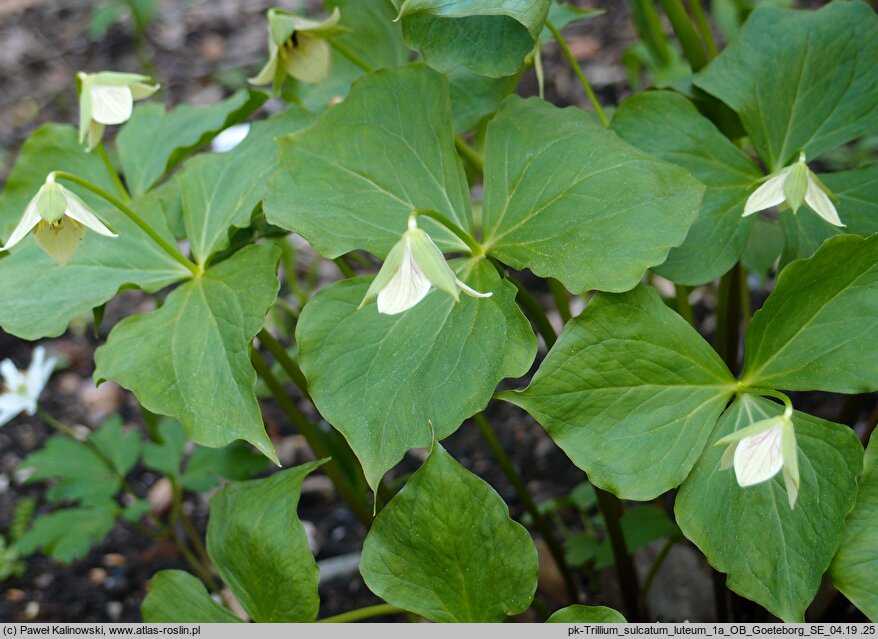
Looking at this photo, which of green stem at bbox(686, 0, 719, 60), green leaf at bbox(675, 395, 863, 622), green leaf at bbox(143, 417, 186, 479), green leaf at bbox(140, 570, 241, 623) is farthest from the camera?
green leaf at bbox(143, 417, 186, 479)

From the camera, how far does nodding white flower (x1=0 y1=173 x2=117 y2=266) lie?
1.04m

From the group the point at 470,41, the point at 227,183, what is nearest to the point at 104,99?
the point at 227,183

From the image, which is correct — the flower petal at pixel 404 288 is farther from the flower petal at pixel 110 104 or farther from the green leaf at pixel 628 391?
the flower petal at pixel 110 104

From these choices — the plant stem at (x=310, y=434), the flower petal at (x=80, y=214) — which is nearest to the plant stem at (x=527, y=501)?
the plant stem at (x=310, y=434)

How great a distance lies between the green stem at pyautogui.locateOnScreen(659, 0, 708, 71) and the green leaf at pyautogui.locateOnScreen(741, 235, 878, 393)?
1.80ft

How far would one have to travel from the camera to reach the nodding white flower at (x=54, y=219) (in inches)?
40.8

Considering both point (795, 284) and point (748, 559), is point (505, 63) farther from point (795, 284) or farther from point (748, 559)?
point (748, 559)

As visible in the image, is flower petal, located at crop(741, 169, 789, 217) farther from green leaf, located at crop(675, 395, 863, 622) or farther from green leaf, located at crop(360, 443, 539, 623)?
green leaf, located at crop(360, 443, 539, 623)

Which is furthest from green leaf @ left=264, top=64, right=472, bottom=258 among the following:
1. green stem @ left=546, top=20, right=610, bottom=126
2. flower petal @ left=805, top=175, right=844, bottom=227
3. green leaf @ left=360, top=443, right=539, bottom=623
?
flower petal @ left=805, top=175, right=844, bottom=227

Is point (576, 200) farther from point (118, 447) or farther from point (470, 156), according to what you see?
point (118, 447)

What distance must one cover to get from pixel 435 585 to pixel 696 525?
1.08 feet

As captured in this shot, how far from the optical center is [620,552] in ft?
4.70
